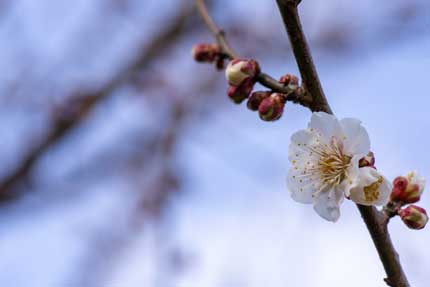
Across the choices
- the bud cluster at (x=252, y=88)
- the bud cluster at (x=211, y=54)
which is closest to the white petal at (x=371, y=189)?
the bud cluster at (x=252, y=88)

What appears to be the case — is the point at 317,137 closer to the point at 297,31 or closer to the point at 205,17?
the point at 297,31

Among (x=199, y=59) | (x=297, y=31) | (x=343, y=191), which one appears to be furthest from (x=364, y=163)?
(x=199, y=59)

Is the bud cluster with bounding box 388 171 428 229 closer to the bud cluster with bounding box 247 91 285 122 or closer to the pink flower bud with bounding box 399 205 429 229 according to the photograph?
the pink flower bud with bounding box 399 205 429 229

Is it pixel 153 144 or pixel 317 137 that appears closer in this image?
pixel 317 137

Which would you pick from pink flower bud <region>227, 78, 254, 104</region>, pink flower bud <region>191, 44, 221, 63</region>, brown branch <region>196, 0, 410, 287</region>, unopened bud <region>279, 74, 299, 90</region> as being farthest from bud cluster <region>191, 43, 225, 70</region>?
brown branch <region>196, 0, 410, 287</region>

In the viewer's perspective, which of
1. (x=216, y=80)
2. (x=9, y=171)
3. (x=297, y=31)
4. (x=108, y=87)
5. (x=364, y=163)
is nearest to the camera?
(x=297, y=31)

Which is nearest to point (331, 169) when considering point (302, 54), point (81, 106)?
point (302, 54)
